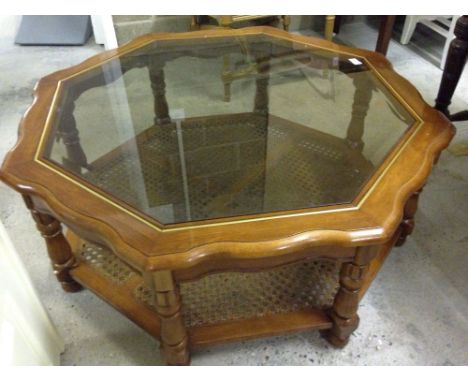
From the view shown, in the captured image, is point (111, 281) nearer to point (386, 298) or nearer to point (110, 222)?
point (110, 222)

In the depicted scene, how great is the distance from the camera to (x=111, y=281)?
1.12 metres

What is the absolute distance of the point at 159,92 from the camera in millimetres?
1180

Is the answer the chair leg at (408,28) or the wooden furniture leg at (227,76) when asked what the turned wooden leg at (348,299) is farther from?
the chair leg at (408,28)

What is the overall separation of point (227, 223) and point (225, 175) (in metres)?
0.22

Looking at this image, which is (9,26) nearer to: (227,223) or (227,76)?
(227,76)

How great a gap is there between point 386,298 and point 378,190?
0.50 metres

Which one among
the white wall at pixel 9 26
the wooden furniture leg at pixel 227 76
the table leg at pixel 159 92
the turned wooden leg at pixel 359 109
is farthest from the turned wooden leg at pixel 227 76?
the white wall at pixel 9 26

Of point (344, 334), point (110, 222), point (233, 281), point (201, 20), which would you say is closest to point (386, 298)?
point (344, 334)

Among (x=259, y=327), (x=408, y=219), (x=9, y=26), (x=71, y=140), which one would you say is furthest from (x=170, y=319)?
(x=9, y=26)

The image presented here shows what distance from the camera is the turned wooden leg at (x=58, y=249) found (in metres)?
1.00

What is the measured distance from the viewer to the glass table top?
866 mm

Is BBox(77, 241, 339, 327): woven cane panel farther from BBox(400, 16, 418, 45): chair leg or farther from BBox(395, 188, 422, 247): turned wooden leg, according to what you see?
BBox(400, 16, 418, 45): chair leg

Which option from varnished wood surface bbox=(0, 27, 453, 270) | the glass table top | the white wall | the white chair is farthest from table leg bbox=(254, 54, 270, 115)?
the white wall

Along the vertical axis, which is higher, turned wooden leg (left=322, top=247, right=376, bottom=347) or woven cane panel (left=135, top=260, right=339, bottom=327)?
turned wooden leg (left=322, top=247, right=376, bottom=347)
